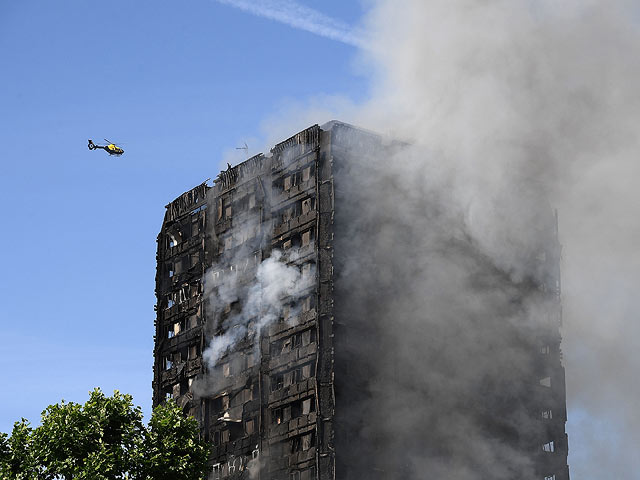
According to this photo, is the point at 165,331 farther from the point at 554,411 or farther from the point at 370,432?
the point at 554,411

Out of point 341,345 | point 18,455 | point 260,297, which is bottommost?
point 18,455

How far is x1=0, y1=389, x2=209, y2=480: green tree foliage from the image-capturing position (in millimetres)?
82125

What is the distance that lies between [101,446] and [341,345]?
32437mm

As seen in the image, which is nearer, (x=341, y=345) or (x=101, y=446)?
(x=101, y=446)

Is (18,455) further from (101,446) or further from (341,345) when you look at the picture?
(341,345)

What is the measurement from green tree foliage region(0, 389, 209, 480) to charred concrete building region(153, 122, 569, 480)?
80.4 feet

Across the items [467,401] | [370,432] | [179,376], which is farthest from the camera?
[179,376]

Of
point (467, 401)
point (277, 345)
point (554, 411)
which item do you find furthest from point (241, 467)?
point (554, 411)

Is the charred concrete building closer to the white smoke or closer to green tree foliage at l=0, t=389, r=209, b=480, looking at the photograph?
the white smoke

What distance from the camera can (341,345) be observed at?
111625mm

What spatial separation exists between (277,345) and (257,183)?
1500 cm

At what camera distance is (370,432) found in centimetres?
11069

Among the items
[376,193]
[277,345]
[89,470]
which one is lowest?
[89,470]

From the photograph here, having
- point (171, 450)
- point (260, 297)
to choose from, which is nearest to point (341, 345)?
point (260, 297)
